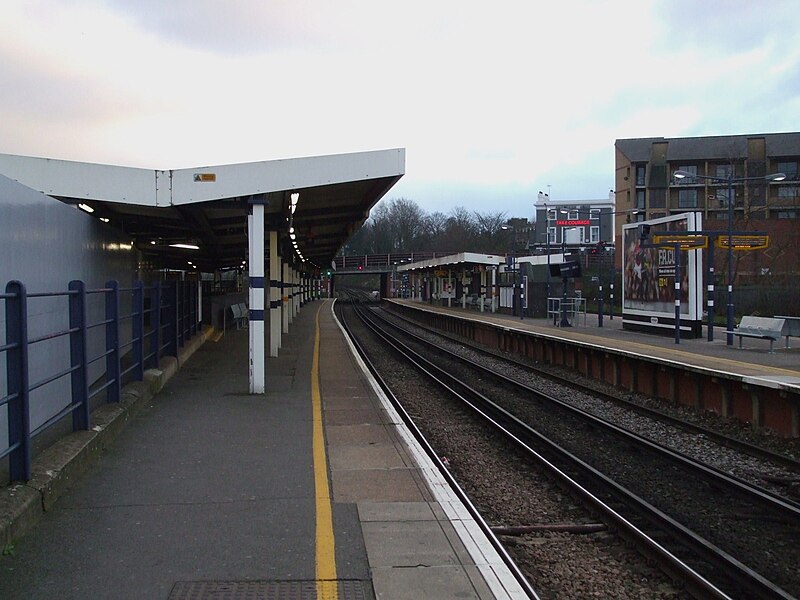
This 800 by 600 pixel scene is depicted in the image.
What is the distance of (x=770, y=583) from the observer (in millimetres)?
5020

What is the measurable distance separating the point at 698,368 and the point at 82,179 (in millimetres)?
9803

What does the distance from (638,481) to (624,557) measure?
8.73 feet

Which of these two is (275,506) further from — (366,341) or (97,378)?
(366,341)

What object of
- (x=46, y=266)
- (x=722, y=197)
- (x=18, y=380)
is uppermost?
(x=722, y=197)

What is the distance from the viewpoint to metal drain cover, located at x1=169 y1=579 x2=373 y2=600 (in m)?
4.08

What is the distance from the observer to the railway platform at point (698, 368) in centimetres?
1119

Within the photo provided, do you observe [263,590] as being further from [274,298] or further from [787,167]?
[787,167]

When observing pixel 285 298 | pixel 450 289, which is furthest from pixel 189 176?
pixel 450 289

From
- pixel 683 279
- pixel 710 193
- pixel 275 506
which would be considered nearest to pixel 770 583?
pixel 275 506

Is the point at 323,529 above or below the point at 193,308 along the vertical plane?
below

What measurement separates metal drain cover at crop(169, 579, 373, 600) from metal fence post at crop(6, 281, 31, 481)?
1780 millimetres

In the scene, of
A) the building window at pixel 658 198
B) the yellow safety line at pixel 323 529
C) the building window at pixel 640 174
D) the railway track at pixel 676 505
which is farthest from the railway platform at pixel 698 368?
the building window at pixel 640 174

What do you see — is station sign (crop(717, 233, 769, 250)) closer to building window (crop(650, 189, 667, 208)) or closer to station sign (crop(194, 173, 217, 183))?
station sign (crop(194, 173, 217, 183))

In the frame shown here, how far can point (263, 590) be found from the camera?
416 cm
